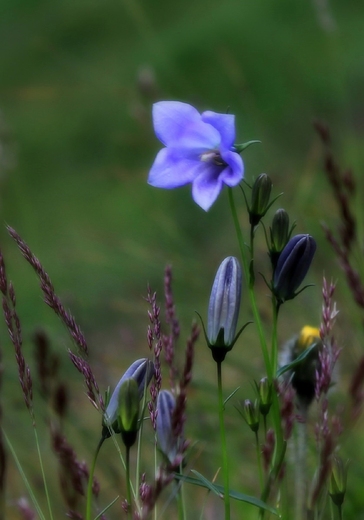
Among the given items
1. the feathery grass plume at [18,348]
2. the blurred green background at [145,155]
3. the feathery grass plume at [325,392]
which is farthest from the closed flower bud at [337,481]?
the blurred green background at [145,155]

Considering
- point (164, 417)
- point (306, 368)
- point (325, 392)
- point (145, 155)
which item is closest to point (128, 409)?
point (164, 417)

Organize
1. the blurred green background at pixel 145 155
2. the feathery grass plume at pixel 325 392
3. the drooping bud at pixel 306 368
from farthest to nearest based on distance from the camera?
the blurred green background at pixel 145 155
the drooping bud at pixel 306 368
the feathery grass plume at pixel 325 392

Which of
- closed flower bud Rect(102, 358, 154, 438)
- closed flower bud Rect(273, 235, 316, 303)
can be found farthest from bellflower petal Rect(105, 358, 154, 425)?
closed flower bud Rect(273, 235, 316, 303)

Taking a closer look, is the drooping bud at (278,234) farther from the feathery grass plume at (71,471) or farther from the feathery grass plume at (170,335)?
the feathery grass plume at (71,471)

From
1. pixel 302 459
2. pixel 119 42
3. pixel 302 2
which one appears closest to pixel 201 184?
pixel 302 459

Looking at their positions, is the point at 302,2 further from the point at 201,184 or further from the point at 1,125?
the point at 201,184

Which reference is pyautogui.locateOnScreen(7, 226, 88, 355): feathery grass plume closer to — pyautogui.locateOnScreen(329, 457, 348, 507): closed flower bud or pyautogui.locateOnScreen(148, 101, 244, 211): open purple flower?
pyautogui.locateOnScreen(148, 101, 244, 211): open purple flower
